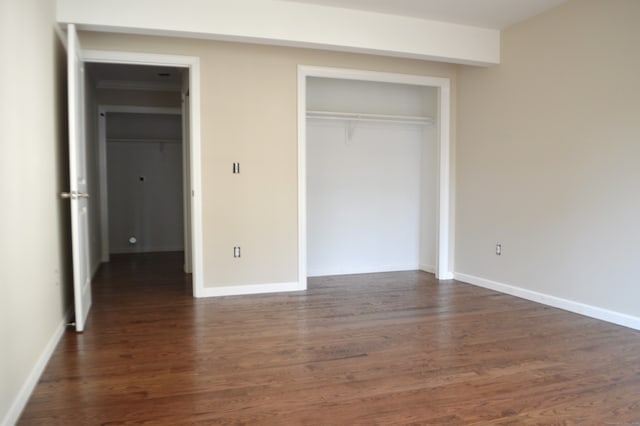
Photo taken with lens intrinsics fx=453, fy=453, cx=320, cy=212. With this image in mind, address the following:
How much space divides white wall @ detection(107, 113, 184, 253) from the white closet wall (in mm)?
3327

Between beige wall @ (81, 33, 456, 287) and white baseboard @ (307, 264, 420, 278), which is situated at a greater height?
beige wall @ (81, 33, 456, 287)

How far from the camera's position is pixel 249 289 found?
4.37m

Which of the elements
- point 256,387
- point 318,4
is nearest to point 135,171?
point 318,4

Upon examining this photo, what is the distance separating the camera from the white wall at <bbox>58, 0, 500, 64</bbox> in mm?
3418

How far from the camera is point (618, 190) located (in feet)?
11.0

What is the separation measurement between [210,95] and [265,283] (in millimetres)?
1851

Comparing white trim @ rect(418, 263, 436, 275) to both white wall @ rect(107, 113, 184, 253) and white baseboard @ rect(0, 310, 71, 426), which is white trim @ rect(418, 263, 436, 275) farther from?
white wall @ rect(107, 113, 184, 253)

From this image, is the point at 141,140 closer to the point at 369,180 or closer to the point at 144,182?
the point at 144,182

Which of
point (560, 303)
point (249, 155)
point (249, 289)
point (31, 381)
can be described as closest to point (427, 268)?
point (560, 303)

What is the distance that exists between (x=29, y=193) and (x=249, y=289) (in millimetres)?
2310

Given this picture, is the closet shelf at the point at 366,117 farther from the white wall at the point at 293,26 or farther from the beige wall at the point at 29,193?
the beige wall at the point at 29,193

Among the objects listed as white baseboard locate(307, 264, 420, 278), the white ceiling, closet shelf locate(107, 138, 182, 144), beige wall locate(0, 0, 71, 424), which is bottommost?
white baseboard locate(307, 264, 420, 278)

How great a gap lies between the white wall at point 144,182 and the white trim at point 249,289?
142 inches

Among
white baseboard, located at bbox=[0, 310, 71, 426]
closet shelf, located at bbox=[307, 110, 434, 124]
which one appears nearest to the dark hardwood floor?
white baseboard, located at bbox=[0, 310, 71, 426]
